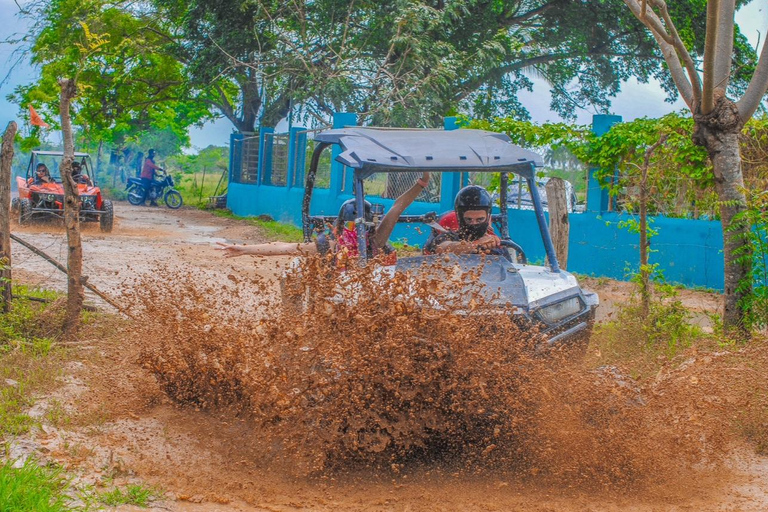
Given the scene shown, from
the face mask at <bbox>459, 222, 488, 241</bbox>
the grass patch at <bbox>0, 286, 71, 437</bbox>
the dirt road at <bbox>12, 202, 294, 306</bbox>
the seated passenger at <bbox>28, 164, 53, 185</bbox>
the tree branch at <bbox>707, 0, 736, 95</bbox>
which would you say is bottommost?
the grass patch at <bbox>0, 286, 71, 437</bbox>

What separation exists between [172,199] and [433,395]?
26.1 m

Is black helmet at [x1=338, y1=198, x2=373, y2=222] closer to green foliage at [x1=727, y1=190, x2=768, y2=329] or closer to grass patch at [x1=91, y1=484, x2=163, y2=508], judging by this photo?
grass patch at [x1=91, y1=484, x2=163, y2=508]

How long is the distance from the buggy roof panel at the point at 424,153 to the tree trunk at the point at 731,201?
242 centimetres

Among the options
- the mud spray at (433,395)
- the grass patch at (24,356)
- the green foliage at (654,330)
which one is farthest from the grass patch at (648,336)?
the grass patch at (24,356)

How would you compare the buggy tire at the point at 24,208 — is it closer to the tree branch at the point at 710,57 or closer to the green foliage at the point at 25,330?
the green foliage at the point at 25,330

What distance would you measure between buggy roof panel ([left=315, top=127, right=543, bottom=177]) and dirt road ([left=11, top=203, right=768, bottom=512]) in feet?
3.37

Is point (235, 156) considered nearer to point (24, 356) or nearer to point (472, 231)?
point (24, 356)

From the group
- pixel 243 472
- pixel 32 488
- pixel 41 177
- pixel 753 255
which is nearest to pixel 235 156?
pixel 41 177

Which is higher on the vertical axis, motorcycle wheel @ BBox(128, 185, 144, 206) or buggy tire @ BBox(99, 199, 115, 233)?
motorcycle wheel @ BBox(128, 185, 144, 206)

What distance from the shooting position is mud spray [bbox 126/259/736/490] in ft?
15.2

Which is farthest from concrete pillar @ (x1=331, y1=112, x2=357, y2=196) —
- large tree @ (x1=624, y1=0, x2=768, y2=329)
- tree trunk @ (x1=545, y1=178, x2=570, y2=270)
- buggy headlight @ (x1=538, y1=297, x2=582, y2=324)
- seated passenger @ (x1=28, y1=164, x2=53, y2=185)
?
buggy headlight @ (x1=538, y1=297, x2=582, y2=324)

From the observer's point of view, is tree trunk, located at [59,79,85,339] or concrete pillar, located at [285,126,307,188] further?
concrete pillar, located at [285,126,307,188]

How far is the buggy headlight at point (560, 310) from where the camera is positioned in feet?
17.6

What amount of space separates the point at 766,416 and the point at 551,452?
6.24 ft
